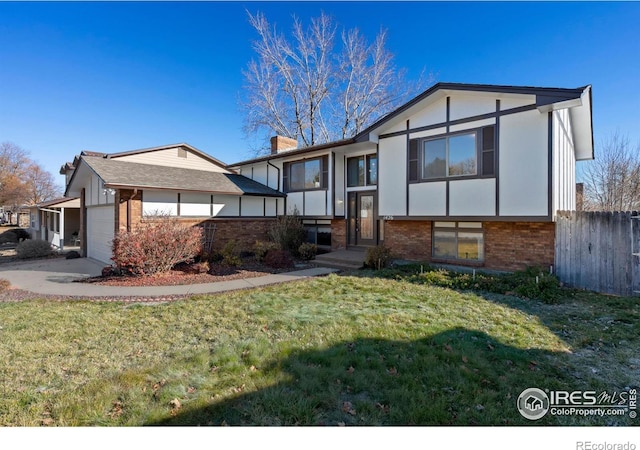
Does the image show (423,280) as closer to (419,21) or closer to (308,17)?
(419,21)

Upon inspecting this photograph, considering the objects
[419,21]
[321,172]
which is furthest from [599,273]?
[419,21]

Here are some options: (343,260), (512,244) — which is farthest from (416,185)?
(343,260)

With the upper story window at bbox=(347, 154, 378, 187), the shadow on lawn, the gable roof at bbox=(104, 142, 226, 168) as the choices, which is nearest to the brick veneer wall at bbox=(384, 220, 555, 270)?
the upper story window at bbox=(347, 154, 378, 187)

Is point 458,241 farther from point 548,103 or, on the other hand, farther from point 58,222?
point 58,222

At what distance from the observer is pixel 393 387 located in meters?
3.29

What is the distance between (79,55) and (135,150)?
16.8 ft

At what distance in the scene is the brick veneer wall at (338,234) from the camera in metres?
13.9

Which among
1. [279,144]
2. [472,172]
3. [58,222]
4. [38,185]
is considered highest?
[38,185]

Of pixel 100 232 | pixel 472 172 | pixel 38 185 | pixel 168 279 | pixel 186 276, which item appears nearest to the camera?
pixel 168 279

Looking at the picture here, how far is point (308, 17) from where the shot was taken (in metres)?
23.5

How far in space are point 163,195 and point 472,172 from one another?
37.1 ft

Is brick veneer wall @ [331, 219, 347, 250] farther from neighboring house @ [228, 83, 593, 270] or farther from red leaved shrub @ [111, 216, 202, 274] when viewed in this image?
red leaved shrub @ [111, 216, 202, 274]

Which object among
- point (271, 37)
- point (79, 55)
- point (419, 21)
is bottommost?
point (79, 55)

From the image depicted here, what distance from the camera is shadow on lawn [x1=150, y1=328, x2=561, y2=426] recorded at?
111 inches
